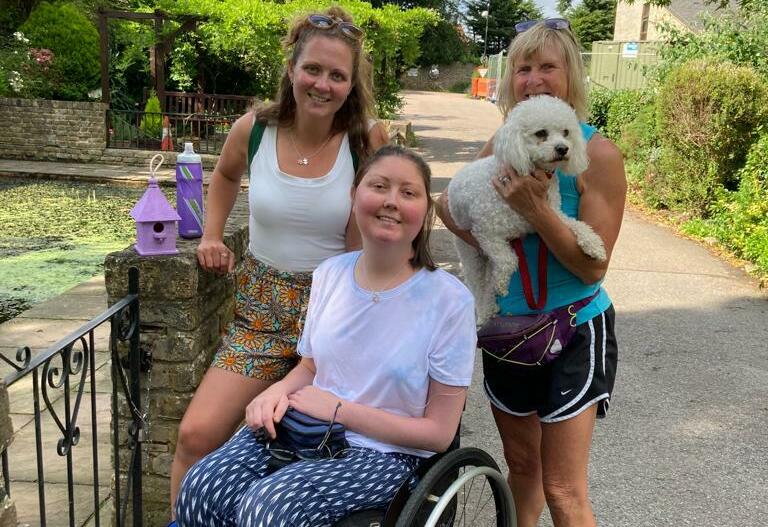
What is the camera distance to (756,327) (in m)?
6.02

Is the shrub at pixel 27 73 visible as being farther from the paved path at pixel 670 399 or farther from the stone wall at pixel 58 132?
the paved path at pixel 670 399

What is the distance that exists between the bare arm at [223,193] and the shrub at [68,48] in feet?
45.8

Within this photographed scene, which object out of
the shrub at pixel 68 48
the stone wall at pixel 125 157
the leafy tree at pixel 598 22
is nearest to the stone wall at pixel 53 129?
the stone wall at pixel 125 157

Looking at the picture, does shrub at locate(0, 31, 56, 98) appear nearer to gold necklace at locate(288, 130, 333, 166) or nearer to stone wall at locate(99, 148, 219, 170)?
stone wall at locate(99, 148, 219, 170)

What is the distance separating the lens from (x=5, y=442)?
1618mm

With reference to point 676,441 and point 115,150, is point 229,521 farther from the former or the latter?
point 115,150

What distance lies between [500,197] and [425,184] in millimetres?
239

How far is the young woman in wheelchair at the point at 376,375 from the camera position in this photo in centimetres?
197

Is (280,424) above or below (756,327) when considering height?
above

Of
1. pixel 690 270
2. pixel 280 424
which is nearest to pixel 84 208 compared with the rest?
pixel 690 270

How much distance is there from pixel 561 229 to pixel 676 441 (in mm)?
2582

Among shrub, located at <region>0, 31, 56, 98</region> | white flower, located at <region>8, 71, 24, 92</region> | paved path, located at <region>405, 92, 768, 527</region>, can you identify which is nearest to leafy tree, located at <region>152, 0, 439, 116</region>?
shrub, located at <region>0, 31, 56, 98</region>

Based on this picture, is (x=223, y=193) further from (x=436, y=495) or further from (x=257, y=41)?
(x=257, y=41)

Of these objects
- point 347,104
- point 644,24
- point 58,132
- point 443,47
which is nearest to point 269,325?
point 347,104
